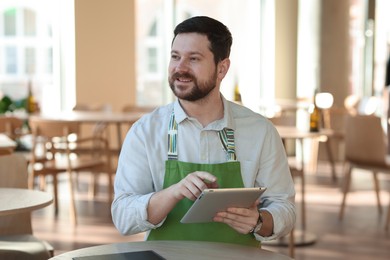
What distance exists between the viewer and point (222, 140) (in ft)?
8.37

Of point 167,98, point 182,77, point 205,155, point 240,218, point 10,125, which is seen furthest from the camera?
point 167,98

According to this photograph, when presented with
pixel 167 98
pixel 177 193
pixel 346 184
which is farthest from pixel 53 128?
pixel 167 98

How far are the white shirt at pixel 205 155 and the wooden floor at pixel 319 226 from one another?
2867mm

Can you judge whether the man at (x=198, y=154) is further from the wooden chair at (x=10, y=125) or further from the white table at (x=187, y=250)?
the wooden chair at (x=10, y=125)

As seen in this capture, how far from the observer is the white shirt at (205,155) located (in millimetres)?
2482

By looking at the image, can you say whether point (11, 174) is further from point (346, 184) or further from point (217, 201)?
point (346, 184)

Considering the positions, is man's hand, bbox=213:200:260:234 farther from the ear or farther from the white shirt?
the ear

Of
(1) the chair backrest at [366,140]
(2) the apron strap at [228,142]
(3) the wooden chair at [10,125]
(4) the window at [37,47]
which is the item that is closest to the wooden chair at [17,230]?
(2) the apron strap at [228,142]

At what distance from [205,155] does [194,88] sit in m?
0.23

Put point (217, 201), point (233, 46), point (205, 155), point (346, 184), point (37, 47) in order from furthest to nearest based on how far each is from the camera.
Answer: point (233, 46) < point (37, 47) < point (346, 184) < point (205, 155) < point (217, 201)

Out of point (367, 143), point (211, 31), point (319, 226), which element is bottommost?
point (319, 226)

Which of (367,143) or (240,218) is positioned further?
(367,143)

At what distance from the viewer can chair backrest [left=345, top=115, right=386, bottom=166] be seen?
6211 millimetres

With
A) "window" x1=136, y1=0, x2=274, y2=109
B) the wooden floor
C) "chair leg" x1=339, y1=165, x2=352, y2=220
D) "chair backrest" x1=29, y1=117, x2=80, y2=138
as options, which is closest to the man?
the wooden floor
